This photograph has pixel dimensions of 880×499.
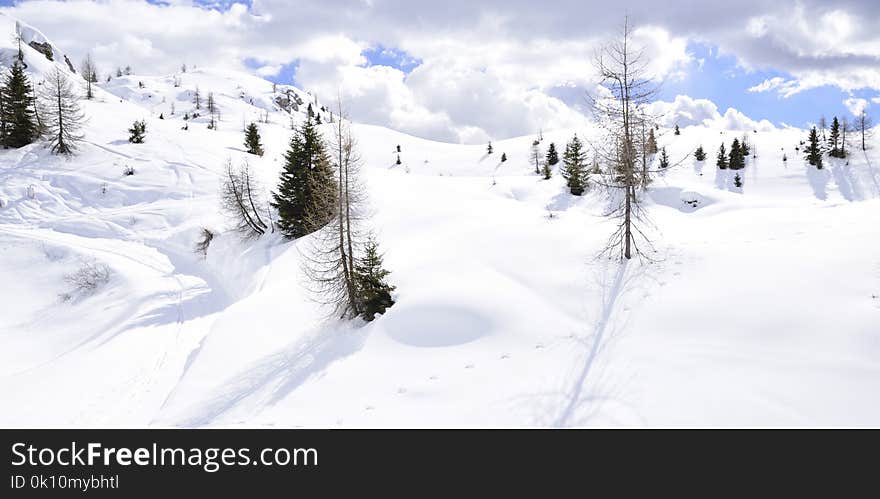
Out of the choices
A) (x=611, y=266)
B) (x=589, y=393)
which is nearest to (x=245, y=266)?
(x=611, y=266)

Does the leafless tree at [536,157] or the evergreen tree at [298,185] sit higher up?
the leafless tree at [536,157]

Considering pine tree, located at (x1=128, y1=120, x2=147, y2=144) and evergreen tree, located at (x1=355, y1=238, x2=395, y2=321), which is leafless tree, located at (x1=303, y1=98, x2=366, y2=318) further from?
pine tree, located at (x1=128, y1=120, x2=147, y2=144)

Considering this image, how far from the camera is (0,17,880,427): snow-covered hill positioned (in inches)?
369

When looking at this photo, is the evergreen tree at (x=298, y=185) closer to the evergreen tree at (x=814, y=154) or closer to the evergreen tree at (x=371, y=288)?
the evergreen tree at (x=371, y=288)

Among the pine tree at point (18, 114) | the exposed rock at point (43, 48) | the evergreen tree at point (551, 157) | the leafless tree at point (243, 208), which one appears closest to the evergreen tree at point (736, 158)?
the evergreen tree at point (551, 157)

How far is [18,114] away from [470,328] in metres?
58.4

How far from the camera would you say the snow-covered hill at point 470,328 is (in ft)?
30.7

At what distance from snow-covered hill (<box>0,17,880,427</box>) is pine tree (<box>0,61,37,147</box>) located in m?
16.5

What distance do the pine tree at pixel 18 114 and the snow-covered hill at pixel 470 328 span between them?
16.5m

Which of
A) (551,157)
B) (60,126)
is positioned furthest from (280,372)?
(551,157)

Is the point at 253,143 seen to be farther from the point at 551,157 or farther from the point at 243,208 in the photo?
the point at 551,157

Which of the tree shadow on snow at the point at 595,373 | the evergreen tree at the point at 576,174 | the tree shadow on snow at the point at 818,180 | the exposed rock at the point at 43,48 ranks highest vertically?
the exposed rock at the point at 43,48

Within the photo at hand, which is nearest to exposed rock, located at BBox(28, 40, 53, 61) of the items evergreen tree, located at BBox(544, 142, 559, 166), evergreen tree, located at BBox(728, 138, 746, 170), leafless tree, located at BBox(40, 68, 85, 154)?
leafless tree, located at BBox(40, 68, 85, 154)
